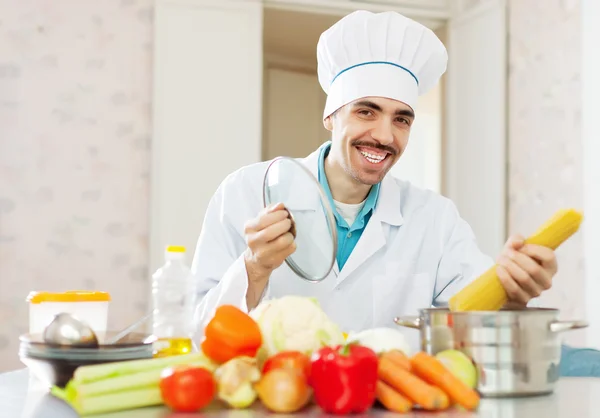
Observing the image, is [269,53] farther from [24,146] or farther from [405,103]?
[405,103]

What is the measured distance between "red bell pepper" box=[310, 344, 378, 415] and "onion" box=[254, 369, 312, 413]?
0.02m

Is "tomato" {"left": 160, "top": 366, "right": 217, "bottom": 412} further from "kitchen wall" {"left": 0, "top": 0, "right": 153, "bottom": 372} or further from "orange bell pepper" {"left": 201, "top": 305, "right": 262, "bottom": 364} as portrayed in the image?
"kitchen wall" {"left": 0, "top": 0, "right": 153, "bottom": 372}

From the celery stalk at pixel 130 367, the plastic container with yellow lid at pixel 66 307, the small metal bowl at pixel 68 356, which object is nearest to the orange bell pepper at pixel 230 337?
the celery stalk at pixel 130 367

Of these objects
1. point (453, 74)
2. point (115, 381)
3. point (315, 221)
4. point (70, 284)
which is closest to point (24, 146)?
point (70, 284)

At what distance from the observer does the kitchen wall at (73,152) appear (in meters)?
3.72

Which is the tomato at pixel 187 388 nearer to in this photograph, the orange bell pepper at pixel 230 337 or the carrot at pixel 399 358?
the orange bell pepper at pixel 230 337

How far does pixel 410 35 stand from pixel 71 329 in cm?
111

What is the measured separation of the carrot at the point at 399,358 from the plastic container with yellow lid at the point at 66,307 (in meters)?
0.55

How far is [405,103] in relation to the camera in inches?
71.9

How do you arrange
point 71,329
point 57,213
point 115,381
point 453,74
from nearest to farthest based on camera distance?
1. point 115,381
2. point 71,329
3. point 57,213
4. point 453,74

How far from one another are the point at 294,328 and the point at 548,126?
9.05 ft

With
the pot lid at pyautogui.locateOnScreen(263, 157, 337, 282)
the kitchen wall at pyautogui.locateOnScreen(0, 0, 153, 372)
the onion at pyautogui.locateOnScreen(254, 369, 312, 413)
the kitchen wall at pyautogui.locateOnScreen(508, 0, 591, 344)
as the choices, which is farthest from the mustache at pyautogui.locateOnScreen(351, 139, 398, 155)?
the kitchen wall at pyautogui.locateOnScreen(0, 0, 153, 372)

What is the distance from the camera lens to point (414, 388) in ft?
3.03

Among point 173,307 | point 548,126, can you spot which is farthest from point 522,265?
point 548,126
